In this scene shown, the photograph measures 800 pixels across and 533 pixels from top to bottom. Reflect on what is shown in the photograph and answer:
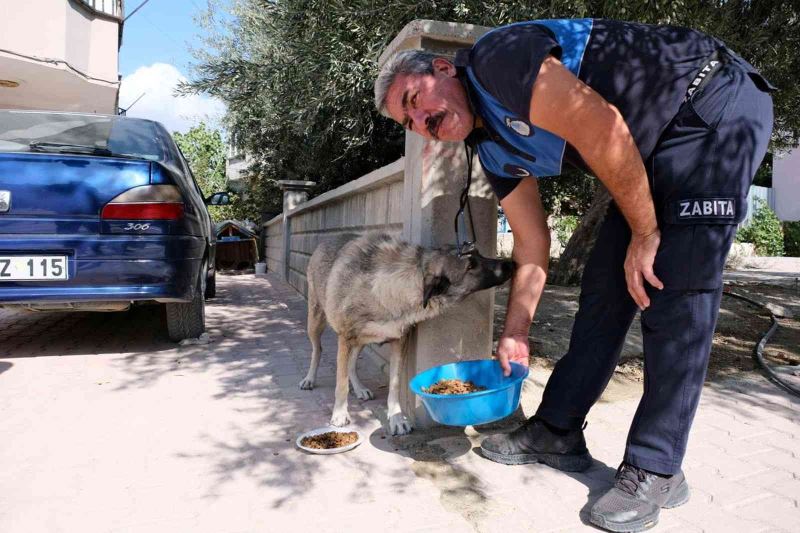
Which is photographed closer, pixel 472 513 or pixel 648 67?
pixel 648 67

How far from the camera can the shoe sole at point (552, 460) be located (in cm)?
256

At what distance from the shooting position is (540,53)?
188 centimetres

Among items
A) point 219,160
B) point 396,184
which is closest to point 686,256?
point 396,184

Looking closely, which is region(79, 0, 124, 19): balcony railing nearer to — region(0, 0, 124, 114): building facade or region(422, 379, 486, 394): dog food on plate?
region(0, 0, 124, 114): building facade

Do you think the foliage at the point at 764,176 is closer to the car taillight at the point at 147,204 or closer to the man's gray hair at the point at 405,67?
the car taillight at the point at 147,204

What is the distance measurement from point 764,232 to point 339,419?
18471mm

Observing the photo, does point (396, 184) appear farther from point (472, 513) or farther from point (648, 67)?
point (472, 513)

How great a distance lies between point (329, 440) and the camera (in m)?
2.83

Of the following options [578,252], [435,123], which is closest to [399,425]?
[435,123]

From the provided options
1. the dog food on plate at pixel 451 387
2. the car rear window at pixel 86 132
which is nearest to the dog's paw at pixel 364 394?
the dog food on plate at pixel 451 387

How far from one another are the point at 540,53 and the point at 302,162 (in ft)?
34.1

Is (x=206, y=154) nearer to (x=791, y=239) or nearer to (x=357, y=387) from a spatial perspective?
(x=791, y=239)

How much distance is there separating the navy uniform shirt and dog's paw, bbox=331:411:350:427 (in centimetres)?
191

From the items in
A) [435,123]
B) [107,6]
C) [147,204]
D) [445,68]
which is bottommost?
[147,204]
